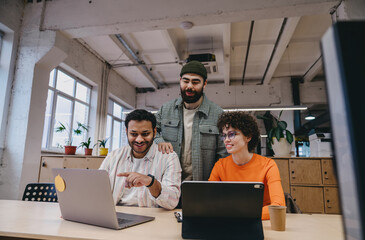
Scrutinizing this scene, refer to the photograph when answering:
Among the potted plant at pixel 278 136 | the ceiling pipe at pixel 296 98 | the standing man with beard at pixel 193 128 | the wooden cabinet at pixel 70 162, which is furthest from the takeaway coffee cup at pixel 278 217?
the ceiling pipe at pixel 296 98

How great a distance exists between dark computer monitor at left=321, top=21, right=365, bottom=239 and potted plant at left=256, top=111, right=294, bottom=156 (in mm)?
3392

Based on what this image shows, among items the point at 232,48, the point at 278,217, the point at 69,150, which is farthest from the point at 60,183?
the point at 232,48

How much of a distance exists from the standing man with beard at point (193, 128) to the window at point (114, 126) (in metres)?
5.23

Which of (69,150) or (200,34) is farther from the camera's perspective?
(200,34)

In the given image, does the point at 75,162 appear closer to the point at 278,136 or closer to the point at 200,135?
the point at 200,135

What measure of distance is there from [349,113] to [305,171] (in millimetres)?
3740

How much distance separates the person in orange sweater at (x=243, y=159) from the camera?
151cm

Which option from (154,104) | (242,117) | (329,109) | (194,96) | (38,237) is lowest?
(38,237)

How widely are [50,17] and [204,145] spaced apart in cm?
314

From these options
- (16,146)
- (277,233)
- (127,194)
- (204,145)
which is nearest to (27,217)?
(127,194)

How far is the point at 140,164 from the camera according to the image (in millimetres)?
1755

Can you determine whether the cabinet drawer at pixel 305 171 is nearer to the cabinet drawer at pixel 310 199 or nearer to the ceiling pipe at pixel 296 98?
the cabinet drawer at pixel 310 199

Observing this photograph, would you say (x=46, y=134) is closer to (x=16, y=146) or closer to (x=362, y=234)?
(x=16, y=146)

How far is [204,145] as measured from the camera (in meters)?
2.05
